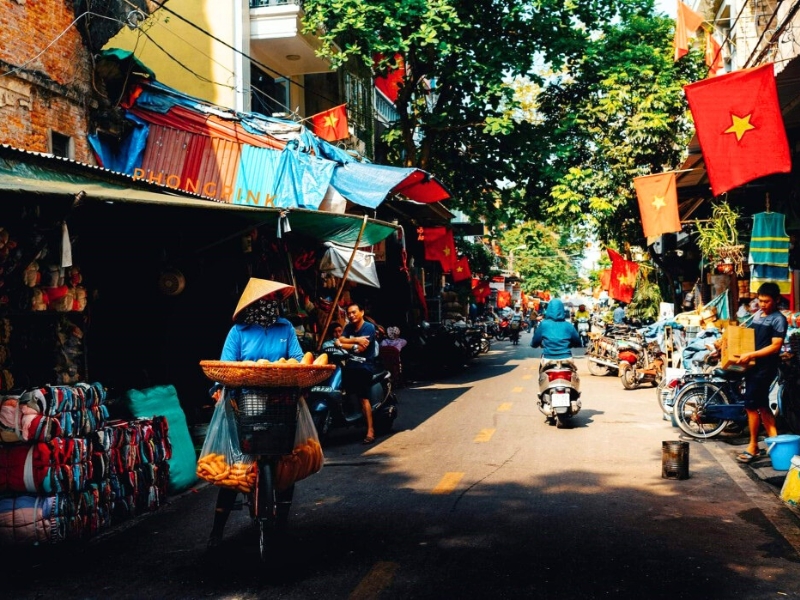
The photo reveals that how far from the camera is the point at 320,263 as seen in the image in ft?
45.4

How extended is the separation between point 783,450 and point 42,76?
10077 mm

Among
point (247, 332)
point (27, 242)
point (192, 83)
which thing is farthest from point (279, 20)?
point (247, 332)

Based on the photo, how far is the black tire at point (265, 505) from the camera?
5109 mm

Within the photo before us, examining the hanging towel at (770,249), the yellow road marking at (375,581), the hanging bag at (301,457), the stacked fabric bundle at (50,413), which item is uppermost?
the hanging towel at (770,249)

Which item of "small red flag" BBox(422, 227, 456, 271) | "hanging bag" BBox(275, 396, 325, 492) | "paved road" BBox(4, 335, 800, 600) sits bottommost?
"paved road" BBox(4, 335, 800, 600)

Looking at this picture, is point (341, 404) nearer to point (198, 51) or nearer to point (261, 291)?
point (261, 291)

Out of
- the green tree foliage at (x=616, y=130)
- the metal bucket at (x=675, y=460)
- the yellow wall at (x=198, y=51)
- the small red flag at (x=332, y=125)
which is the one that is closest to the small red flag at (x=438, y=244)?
the green tree foliage at (x=616, y=130)

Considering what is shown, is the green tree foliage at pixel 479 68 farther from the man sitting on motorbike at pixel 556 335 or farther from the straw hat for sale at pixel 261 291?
the straw hat for sale at pixel 261 291

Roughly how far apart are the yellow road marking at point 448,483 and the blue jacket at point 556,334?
3.70 meters

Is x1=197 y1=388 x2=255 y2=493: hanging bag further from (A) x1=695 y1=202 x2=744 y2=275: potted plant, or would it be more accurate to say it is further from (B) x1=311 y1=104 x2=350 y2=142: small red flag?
(B) x1=311 y1=104 x2=350 y2=142: small red flag

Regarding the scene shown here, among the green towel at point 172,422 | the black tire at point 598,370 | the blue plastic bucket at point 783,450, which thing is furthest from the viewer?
the black tire at point 598,370

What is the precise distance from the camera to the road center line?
10.4 metres

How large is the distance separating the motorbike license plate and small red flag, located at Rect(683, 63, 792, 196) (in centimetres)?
345

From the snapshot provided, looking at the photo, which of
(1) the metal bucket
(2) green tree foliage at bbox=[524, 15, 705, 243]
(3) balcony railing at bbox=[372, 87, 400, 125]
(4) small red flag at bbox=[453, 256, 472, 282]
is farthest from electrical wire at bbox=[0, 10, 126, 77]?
(3) balcony railing at bbox=[372, 87, 400, 125]
